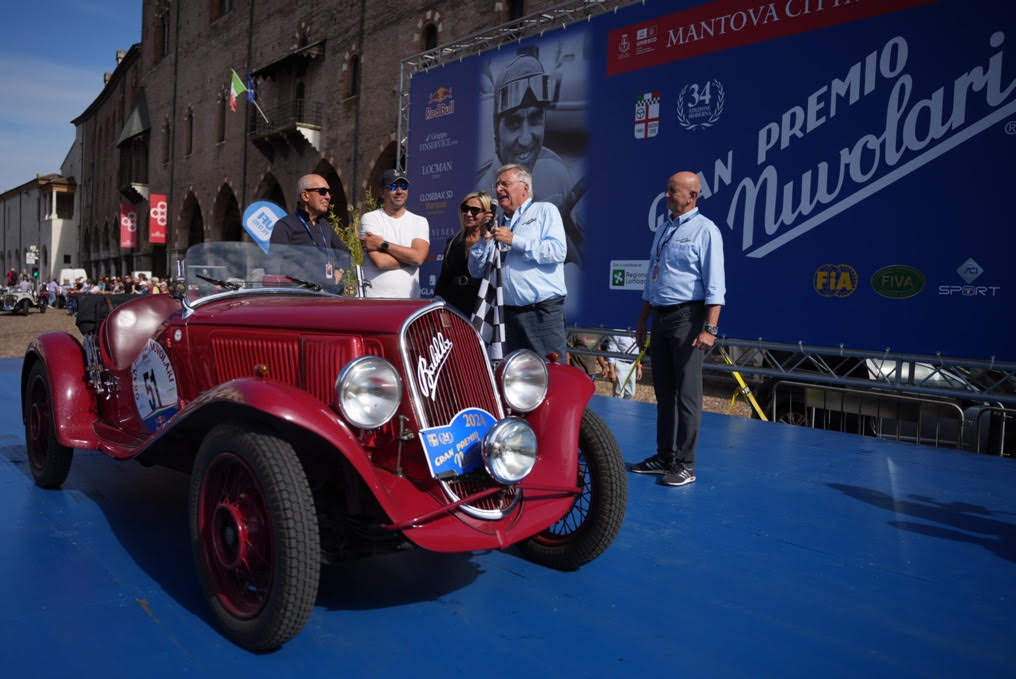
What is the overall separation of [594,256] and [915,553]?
532 cm

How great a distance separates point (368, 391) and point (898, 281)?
4.96 m

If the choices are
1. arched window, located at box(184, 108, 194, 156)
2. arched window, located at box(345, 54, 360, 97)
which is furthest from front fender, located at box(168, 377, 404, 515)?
arched window, located at box(184, 108, 194, 156)

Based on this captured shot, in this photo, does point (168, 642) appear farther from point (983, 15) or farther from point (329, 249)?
point (983, 15)

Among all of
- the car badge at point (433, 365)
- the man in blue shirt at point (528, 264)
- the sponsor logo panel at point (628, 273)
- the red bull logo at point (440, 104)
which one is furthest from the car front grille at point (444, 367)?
the red bull logo at point (440, 104)

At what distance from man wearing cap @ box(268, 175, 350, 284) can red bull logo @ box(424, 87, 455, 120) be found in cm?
621

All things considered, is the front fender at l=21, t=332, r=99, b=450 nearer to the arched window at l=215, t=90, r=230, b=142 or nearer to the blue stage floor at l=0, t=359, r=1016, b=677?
the blue stage floor at l=0, t=359, r=1016, b=677

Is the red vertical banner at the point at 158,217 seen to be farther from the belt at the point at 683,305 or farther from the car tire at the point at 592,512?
the car tire at the point at 592,512

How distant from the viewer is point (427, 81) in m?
10.1

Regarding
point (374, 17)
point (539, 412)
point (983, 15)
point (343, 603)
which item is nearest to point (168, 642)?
point (343, 603)

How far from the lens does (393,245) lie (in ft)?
13.3

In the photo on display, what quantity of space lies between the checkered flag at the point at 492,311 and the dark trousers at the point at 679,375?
922 mm

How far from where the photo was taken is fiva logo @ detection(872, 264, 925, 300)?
5613 mm

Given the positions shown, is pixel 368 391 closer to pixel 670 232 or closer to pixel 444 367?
pixel 444 367

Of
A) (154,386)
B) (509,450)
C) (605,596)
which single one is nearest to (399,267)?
(154,386)
